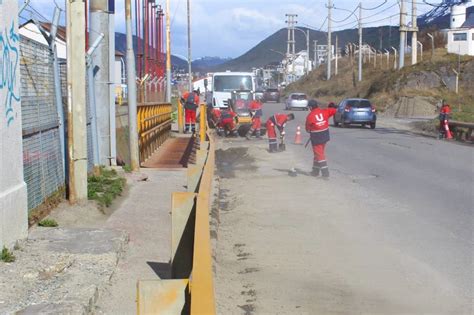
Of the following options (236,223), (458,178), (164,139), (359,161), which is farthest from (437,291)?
(164,139)

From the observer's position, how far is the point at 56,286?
21.3ft

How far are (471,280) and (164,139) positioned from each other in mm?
22944

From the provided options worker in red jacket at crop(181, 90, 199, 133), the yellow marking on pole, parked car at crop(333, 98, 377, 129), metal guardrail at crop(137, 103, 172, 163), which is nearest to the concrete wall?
the yellow marking on pole

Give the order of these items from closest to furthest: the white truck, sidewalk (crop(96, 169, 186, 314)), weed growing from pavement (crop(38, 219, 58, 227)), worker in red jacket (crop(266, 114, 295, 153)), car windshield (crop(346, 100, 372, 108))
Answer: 1. sidewalk (crop(96, 169, 186, 314))
2. weed growing from pavement (crop(38, 219, 58, 227))
3. worker in red jacket (crop(266, 114, 295, 153))
4. car windshield (crop(346, 100, 372, 108))
5. the white truck

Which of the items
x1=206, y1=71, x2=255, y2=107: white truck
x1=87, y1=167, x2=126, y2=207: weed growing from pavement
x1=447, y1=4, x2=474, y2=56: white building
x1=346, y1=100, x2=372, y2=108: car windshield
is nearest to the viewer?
x1=87, y1=167, x2=126, y2=207: weed growing from pavement

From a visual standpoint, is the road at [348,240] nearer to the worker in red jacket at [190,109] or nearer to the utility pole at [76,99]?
the utility pole at [76,99]

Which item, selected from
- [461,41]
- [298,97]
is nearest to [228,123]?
[298,97]

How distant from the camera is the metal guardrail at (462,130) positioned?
95.7 feet

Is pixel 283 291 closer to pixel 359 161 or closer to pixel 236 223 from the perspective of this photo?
pixel 236 223

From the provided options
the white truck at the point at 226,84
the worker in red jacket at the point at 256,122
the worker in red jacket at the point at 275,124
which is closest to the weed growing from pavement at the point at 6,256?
the worker in red jacket at the point at 275,124

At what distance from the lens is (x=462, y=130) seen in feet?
99.7

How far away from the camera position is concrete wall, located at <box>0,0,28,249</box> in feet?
24.1

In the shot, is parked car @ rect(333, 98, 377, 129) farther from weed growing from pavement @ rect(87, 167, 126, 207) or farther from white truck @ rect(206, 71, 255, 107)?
weed growing from pavement @ rect(87, 167, 126, 207)

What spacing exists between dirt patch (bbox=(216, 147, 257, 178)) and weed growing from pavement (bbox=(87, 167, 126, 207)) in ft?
14.0
